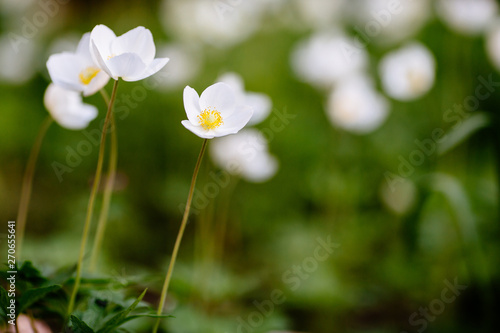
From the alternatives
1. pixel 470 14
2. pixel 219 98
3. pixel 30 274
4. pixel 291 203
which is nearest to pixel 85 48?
pixel 219 98

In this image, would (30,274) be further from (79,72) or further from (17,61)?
(17,61)

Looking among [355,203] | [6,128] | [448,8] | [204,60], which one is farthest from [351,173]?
[6,128]

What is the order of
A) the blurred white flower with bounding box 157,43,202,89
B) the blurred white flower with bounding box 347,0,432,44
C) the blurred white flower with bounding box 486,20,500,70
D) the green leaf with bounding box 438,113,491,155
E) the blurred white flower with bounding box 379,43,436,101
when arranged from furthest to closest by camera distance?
the blurred white flower with bounding box 347,0,432,44 → the blurred white flower with bounding box 157,43,202,89 → the blurred white flower with bounding box 486,20,500,70 → the blurred white flower with bounding box 379,43,436,101 → the green leaf with bounding box 438,113,491,155

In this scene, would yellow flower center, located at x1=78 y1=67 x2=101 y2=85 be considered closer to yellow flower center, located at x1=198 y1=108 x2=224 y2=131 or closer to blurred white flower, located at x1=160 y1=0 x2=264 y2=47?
yellow flower center, located at x1=198 y1=108 x2=224 y2=131

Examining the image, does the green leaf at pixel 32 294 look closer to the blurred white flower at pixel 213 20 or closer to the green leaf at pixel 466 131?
the green leaf at pixel 466 131

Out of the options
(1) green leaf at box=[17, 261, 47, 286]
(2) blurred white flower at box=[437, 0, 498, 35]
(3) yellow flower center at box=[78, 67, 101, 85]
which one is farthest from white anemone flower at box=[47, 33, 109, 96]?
(2) blurred white flower at box=[437, 0, 498, 35]

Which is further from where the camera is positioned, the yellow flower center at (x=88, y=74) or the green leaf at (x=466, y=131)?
the green leaf at (x=466, y=131)

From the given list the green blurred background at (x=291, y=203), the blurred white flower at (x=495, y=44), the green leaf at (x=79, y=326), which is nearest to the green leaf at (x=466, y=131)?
the green blurred background at (x=291, y=203)
